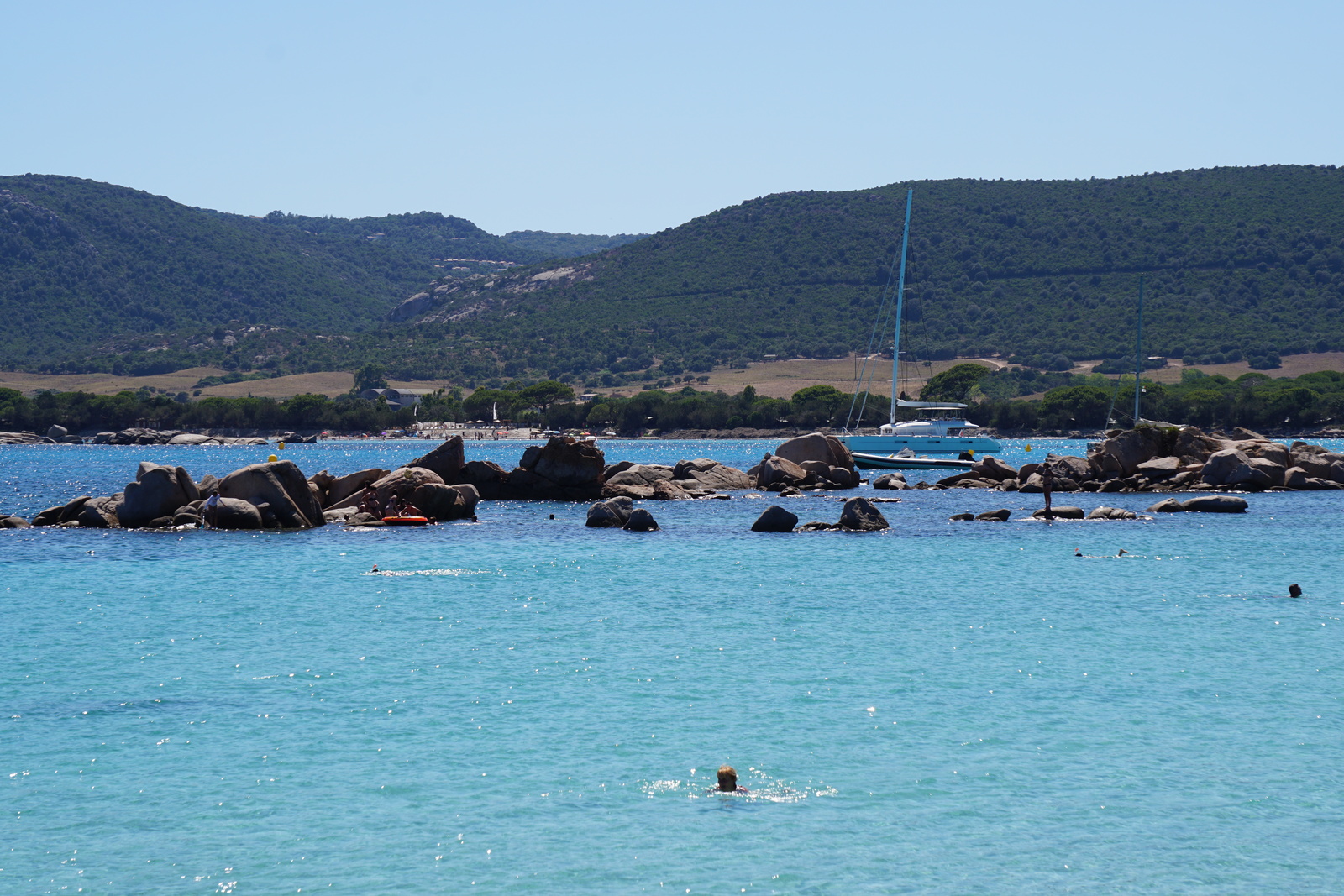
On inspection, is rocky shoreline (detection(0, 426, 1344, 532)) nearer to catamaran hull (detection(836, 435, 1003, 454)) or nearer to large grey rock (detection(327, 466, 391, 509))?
large grey rock (detection(327, 466, 391, 509))

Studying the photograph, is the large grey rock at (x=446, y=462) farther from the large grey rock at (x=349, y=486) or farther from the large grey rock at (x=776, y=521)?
the large grey rock at (x=776, y=521)

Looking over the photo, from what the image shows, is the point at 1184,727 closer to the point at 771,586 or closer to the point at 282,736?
the point at 282,736

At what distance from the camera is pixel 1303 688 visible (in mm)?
21359

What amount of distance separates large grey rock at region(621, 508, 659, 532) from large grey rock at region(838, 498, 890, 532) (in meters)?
7.80

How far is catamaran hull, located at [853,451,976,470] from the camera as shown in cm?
9681

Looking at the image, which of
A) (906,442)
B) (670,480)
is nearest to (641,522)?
(670,480)

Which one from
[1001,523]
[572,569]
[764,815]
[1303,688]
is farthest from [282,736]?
[1001,523]

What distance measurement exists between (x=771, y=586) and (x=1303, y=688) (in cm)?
1554

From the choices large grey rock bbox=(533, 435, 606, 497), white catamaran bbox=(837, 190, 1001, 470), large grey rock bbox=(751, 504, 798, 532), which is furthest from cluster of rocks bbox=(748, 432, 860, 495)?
large grey rock bbox=(751, 504, 798, 532)

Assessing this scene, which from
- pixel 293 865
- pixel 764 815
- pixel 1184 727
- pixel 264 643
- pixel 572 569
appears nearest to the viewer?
pixel 293 865

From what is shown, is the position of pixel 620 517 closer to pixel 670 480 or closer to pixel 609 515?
pixel 609 515

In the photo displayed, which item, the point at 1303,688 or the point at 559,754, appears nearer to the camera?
the point at 559,754

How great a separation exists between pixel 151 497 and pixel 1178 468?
56.0 m

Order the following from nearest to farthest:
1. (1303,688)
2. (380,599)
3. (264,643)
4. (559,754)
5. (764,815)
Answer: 1. (764,815)
2. (559,754)
3. (1303,688)
4. (264,643)
5. (380,599)
